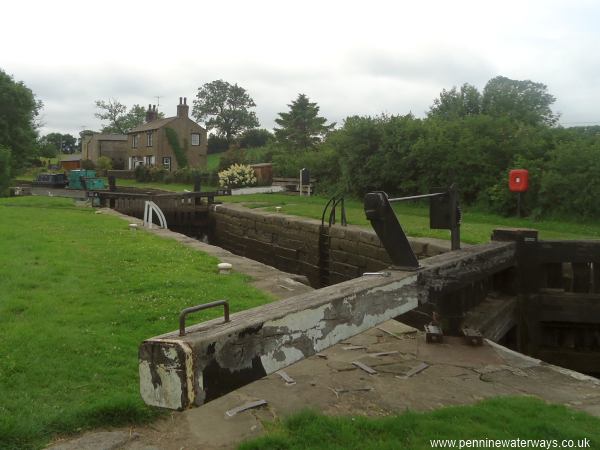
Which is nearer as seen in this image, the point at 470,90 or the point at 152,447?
the point at 152,447

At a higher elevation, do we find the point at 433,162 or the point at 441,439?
the point at 433,162

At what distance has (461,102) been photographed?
3067 centimetres

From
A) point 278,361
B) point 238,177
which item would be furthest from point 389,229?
point 238,177

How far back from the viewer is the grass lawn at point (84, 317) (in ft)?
10.7

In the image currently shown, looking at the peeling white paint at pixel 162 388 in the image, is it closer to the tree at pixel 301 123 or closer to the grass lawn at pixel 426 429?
the grass lawn at pixel 426 429

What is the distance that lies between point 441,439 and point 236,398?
1.36m

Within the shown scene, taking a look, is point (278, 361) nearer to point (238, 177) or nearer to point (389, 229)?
point (389, 229)

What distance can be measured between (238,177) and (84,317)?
26104 millimetres

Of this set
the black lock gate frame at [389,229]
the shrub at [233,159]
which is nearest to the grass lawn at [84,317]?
the black lock gate frame at [389,229]

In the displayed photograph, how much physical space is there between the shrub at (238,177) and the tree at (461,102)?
10.6 m

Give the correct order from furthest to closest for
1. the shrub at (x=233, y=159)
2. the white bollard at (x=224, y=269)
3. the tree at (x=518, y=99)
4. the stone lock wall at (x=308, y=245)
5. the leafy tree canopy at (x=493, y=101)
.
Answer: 1. the shrub at (x=233, y=159)
2. the leafy tree canopy at (x=493, y=101)
3. the tree at (x=518, y=99)
4. the stone lock wall at (x=308, y=245)
5. the white bollard at (x=224, y=269)

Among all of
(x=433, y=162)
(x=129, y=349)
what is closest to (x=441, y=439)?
(x=129, y=349)

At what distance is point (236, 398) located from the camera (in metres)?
3.67

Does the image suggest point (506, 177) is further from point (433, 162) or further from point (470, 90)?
point (470, 90)
